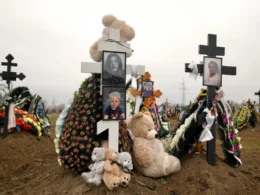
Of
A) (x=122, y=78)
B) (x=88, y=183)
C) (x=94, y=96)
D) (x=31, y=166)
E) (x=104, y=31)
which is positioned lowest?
(x=31, y=166)

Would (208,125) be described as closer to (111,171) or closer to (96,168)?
(111,171)

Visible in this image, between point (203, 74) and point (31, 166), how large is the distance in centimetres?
476

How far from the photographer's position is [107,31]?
5234mm

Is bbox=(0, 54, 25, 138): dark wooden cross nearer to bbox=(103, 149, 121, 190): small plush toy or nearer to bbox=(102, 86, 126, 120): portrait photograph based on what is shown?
bbox=(102, 86, 126, 120): portrait photograph

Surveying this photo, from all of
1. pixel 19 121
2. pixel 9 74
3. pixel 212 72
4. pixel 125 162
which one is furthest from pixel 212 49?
pixel 19 121

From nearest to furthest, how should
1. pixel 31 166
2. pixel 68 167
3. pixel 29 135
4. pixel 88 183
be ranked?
pixel 88 183 → pixel 68 167 → pixel 31 166 → pixel 29 135

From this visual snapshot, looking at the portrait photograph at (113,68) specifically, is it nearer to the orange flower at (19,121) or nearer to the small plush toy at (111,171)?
the small plush toy at (111,171)

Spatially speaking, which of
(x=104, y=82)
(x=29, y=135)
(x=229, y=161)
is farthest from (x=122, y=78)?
(x=29, y=135)

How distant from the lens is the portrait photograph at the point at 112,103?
16.0 feet

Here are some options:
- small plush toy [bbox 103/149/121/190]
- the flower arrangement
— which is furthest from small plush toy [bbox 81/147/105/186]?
the flower arrangement

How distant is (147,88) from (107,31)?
2410 mm

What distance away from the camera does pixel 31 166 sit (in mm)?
7273

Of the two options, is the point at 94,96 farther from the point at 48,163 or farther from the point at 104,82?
the point at 48,163

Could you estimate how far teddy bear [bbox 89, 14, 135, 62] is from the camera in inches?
209
